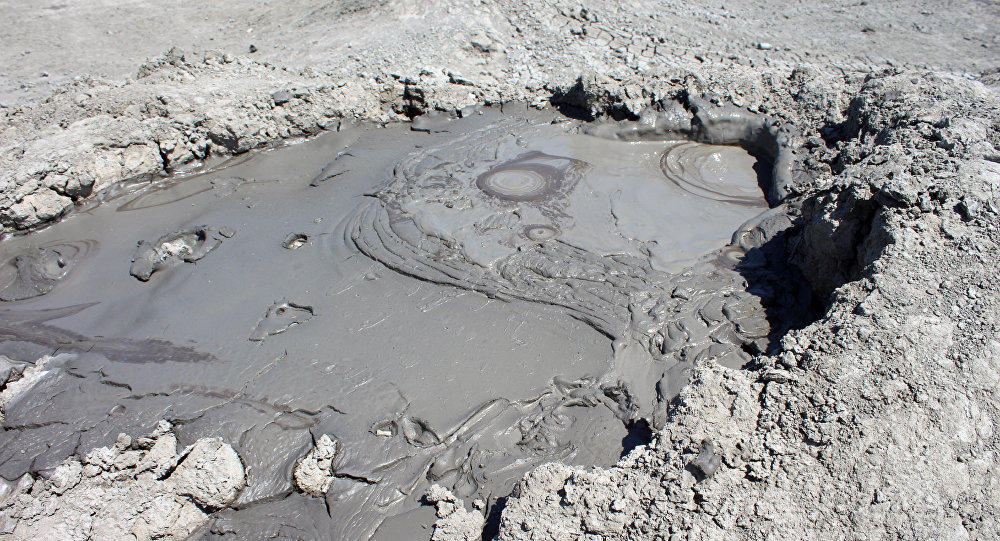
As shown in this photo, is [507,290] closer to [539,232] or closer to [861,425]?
[539,232]

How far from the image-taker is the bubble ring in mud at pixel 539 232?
4.27 meters

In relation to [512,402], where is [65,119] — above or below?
above

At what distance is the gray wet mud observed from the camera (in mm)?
2891

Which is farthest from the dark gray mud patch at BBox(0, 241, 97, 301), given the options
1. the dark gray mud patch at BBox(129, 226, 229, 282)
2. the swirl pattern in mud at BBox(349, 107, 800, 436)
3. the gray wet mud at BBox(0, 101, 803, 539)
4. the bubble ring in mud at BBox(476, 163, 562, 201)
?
the bubble ring in mud at BBox(476, 163, 562, 201)

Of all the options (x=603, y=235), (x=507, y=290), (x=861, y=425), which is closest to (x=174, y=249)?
(x=507, y=290)

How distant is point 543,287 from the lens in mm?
3797

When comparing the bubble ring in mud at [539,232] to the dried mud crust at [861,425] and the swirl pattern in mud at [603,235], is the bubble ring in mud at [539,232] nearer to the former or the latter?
the swirl pattern in mud at [603,235]

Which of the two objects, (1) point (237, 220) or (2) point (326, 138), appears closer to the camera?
(1) point (237, 220)

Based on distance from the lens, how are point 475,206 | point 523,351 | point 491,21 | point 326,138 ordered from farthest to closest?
point 491,21
point 326,138
point 475,206
point 523,351

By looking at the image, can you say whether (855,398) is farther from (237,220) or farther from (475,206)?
(237,220)

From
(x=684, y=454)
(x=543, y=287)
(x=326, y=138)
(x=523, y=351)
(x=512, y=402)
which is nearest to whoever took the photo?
(x=684, y=454)

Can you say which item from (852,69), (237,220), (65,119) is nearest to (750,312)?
(237,220)

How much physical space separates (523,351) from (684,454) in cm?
129

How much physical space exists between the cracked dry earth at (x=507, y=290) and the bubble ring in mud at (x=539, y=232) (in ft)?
0.05
